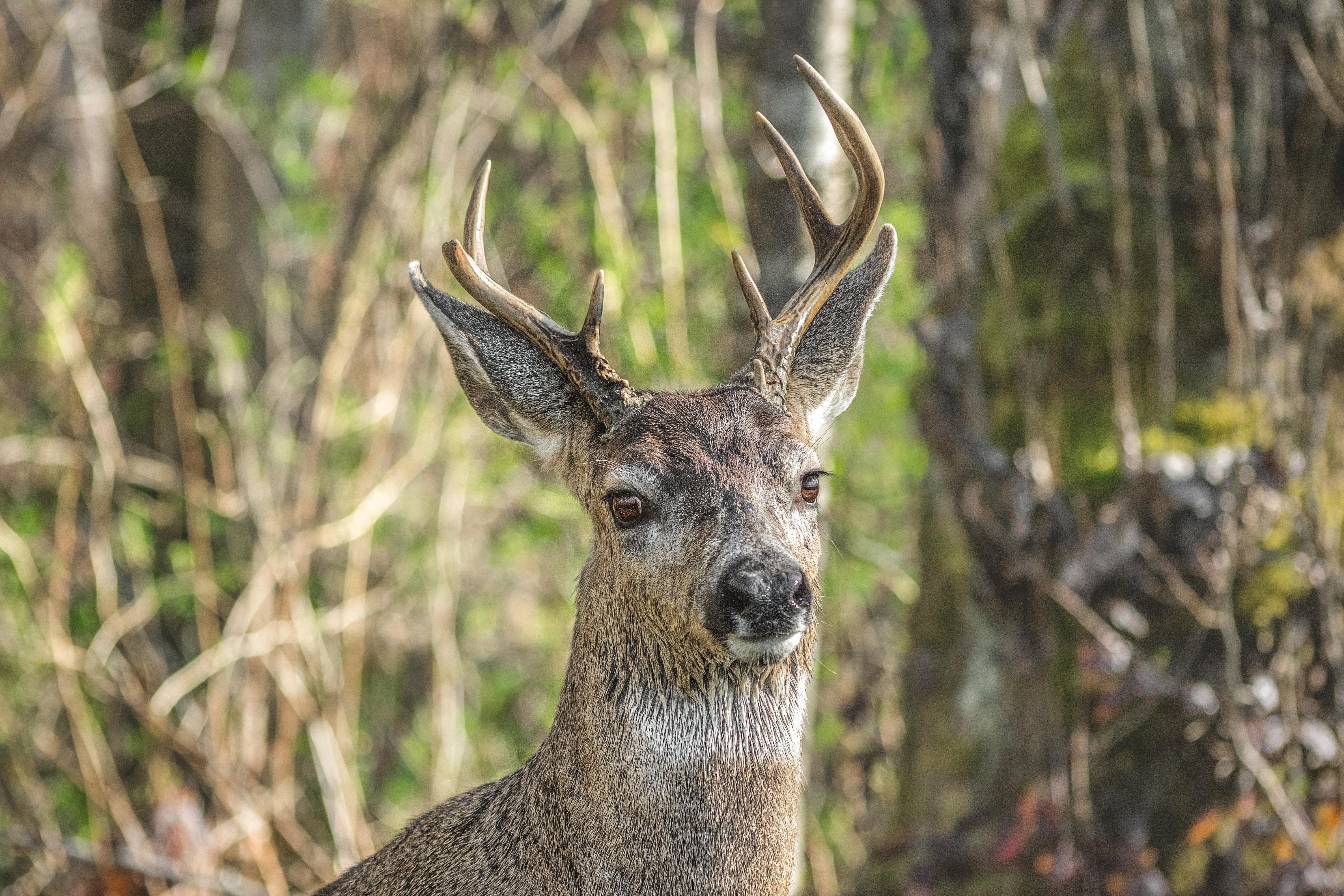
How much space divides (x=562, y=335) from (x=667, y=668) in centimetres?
82

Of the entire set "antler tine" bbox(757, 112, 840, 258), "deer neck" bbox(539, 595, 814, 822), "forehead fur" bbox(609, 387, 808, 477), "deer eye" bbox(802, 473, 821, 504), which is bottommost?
"deer neck" bbox(539, 595, 814, 822)

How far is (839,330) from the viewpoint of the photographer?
332 centimetres

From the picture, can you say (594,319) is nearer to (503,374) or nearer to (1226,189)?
(503,374)

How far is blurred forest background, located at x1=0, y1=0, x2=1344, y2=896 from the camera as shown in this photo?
14.6ft

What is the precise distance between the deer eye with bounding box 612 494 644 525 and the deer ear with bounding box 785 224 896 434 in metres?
0.58

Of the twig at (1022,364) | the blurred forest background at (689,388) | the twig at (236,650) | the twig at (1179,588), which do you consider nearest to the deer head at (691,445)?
the blurred forest background at (689,388)

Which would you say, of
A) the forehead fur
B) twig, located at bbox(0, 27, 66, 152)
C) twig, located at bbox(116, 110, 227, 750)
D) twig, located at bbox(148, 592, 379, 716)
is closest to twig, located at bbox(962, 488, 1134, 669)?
the forehead fur

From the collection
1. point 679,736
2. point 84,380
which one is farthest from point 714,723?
point 84,380

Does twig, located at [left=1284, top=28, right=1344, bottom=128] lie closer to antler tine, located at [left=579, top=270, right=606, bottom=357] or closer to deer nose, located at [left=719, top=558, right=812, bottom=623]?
antler tine, located at [left=579, top=270, right=606, bottom=357]

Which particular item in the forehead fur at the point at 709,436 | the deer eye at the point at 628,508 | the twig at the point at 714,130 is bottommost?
the deer eye at the point at 628,508

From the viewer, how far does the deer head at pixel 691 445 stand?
8.89ft

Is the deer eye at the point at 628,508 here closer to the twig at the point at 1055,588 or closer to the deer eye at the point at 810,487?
the deer eye at the point at 810,487

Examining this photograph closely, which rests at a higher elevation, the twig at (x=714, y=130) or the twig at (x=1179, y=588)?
the twig at (x=714, y=130)

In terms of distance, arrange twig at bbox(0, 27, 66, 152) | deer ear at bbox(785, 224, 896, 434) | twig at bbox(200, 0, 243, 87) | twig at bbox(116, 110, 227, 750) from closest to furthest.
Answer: deer ear at bbox(785, 224, 896, 434) < twig at bbox(116, 110, 227, 750) < twig at bbox(0, 27, 66, 152) < twig at bbox(200, 0, 243, 87)
